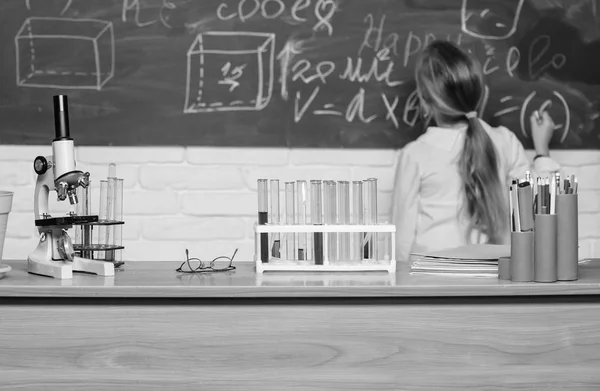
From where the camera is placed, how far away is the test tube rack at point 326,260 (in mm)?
1614

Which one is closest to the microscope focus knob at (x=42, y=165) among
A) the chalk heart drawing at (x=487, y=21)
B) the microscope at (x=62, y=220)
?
the microscope at (x=62, y=220)

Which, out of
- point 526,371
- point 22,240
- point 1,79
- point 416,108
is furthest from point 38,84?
point 526,371

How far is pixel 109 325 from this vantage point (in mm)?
1441

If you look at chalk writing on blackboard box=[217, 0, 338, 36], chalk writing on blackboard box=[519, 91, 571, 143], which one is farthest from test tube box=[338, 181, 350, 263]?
chalk writing on blackboard box=[519, 91, 571, 143]

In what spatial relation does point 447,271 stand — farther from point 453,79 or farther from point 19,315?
point 453,79

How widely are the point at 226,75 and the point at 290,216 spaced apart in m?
1.20

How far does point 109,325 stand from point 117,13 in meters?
1.57

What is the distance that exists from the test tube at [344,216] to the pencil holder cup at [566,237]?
1.31 ft

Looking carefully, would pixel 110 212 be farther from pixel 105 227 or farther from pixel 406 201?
pixel 406 201

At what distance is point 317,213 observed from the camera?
5.40ft

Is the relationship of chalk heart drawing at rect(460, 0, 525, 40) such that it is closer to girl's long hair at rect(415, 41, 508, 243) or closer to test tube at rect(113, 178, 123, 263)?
girl's long hair at rect(415, 41, 508, 243)

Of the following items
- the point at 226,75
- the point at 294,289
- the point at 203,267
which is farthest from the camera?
the point at 226,75

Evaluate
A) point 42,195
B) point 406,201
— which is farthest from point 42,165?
point 406,201

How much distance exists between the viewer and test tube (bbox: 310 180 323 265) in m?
1.63
